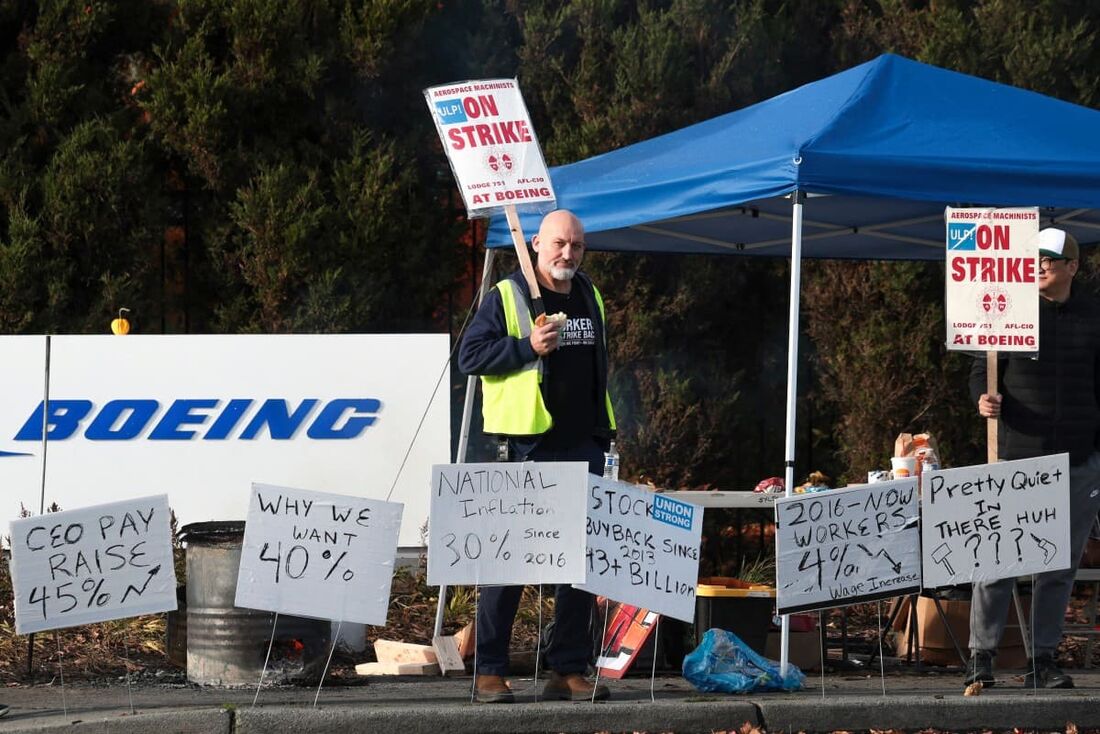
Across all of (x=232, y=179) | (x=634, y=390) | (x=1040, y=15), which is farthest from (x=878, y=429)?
(x=232, y=179)

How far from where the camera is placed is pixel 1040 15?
11.5 m

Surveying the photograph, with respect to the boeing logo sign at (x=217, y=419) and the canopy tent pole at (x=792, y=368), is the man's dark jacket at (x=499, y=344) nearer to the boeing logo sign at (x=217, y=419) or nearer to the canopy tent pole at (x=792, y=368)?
the canopy tent pole at (x=792, y=368)

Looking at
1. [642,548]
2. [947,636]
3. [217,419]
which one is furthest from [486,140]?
[947,636]

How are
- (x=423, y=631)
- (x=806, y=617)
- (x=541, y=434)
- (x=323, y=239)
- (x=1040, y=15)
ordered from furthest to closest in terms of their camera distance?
(x=1040, y=15)
(x=323, y=239)
(x=423, y=631)
(x=806, y=617)
(x=541, y=434)

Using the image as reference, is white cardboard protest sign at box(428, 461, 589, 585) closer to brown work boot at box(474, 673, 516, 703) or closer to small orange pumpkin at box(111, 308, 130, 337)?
brown work boot at box(474, 673, 516, 703)

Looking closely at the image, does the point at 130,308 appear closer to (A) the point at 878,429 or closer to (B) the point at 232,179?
(B) the point at 232,179

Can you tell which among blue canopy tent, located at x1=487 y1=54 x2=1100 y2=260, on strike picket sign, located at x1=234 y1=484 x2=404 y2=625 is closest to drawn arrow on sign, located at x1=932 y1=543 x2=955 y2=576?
blue canopy tent, located at x1=487 y1=54 x2=1100 y2=260

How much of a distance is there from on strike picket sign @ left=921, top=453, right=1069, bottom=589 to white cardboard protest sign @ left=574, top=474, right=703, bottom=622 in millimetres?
976

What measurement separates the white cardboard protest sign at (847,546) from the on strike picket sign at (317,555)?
5.09 feet

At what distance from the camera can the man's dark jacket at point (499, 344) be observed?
6.79 metres

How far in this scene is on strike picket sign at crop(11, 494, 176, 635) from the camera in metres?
6.25

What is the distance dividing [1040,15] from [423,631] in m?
5.95

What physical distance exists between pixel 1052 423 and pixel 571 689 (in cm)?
239

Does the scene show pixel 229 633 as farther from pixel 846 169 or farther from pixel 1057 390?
pixel 1057 390
